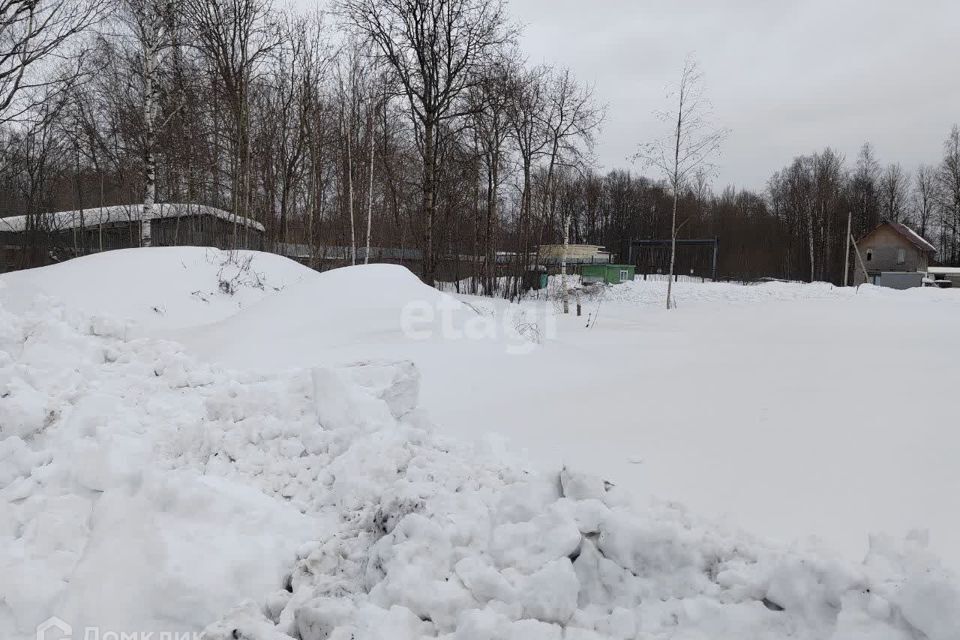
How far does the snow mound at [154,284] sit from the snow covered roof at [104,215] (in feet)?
13.7

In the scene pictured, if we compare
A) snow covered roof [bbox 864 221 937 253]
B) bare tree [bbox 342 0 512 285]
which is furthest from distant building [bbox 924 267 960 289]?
bare tree [bbox 342 0 512 285]

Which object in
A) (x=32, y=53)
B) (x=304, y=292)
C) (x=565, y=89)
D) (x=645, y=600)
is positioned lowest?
(x=645, y=600)

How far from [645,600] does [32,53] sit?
14871 millimetres

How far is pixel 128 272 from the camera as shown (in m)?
10.4

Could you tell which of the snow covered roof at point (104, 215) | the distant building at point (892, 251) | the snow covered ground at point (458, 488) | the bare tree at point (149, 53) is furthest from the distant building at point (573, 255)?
the distant building at point (892, 251)

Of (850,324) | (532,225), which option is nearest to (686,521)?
(850,324)

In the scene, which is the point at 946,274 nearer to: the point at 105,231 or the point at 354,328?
the point at 354,328

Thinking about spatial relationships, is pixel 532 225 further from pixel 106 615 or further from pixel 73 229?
pixel 106 615

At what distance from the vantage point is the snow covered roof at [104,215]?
15.2 meters

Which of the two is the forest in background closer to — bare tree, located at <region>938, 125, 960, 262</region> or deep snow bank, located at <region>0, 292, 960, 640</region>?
deep snow bank, located at <region>0, 292, 960, 640</region>

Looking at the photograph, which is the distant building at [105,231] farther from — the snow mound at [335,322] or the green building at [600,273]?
the green building at [600,273]

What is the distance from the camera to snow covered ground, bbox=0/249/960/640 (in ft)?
6.61

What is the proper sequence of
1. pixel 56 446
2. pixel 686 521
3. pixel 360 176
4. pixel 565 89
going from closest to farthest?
pixel 686 521, pixel 56 446, pixel 565 89, pixel 360 176

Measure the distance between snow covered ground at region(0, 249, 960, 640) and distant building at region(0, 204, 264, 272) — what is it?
10.2 meters
